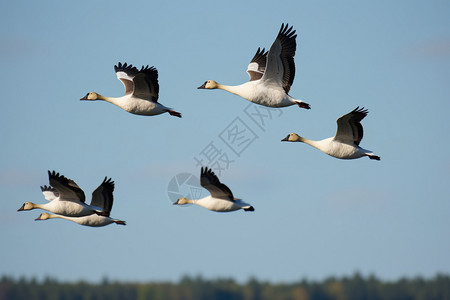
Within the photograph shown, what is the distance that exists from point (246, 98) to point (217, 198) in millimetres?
2619

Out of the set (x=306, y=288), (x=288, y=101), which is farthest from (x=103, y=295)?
(x=288, y=101)

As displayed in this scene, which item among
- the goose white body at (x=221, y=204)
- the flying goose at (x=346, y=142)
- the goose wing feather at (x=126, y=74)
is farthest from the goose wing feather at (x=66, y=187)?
the flying goose at (x=346, y=142)

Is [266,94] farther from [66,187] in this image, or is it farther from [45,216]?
[45,216]

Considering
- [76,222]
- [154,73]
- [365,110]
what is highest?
[154,73]

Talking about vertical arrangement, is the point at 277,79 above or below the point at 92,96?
below

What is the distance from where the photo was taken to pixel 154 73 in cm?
2234

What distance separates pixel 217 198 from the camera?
22078mm

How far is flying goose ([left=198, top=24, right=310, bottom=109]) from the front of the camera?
2161 cm

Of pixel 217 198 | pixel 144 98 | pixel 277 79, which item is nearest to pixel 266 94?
pixel 277 79

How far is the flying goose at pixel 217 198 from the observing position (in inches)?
Result: 837

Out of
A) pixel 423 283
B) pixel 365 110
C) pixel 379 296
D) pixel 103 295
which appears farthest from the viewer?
pixel 423 283

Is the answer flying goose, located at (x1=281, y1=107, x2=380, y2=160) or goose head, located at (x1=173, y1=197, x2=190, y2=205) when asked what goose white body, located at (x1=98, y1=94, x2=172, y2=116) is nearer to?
goose head, located at (x1=173, y1=197, x2=190, y2=205)

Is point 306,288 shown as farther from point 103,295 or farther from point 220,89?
point 220,89

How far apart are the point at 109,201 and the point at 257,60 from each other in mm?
5730
